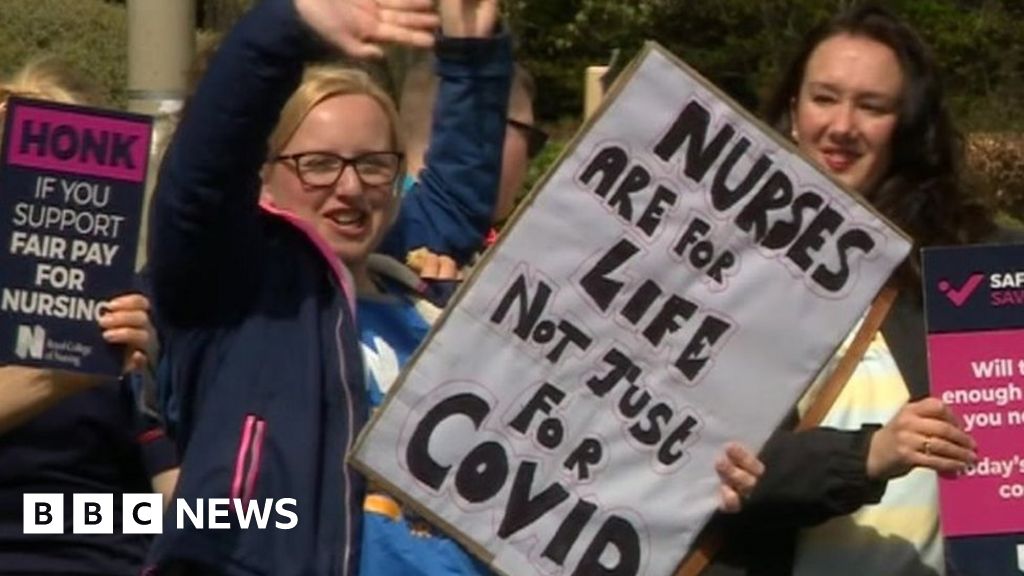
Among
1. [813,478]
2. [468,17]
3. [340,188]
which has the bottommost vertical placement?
[813,478]

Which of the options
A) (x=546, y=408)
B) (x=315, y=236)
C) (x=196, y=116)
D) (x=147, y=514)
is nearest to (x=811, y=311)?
(x=546, y=408)

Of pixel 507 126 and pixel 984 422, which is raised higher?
pixel 507 126

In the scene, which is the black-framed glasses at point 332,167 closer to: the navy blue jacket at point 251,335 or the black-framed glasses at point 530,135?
the navy blue jacket at point 251,335

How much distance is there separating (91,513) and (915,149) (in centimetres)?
154

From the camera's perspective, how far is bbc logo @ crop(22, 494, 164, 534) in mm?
4219

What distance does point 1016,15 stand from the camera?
22391 mm

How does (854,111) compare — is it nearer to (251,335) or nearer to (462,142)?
(462,142)

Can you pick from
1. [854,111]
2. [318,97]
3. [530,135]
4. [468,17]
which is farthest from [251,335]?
[530,135]

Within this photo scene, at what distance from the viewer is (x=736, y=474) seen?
3.63 meters

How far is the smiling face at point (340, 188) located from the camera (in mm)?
3600

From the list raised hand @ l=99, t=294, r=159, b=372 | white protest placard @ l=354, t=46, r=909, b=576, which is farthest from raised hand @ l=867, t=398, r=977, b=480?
raised hand @ l=99, t=294, r=159, b=372

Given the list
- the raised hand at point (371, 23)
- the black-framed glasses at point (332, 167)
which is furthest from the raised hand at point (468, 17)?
the raised hand at point (371, 23)

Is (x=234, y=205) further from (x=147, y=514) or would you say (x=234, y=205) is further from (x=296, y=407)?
(x=147, y=514)

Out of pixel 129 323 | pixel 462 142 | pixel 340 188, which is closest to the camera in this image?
pixel 340 188
